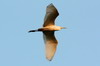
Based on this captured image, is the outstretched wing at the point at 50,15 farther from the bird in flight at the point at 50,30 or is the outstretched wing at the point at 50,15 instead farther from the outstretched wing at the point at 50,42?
the outstretched wing at the point at 50,42

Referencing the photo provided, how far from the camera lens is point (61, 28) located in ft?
149

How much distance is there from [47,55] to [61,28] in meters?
1.88

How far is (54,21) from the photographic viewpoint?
149 feet

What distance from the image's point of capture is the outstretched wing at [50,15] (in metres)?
44.4

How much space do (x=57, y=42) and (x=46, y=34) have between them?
86cm

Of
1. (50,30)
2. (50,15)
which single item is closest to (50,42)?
(50,30)

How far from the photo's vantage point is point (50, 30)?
45.2 metres

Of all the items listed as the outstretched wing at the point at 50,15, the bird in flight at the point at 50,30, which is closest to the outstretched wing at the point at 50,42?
the bird in flight at the point at 50,30

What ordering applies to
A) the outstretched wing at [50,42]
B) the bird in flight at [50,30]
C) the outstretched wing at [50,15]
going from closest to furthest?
the outstretched wing at [50,15] → the bird in flight at [50,30] → the outstretched wing at [50,42]

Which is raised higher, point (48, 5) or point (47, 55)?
point (48, 5)

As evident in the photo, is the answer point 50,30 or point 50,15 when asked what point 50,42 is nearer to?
point 50,30

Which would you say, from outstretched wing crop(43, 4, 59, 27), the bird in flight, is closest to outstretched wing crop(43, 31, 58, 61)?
the bird in flight

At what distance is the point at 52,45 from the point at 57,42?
38 cm

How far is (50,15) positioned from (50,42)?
77.7 inches
